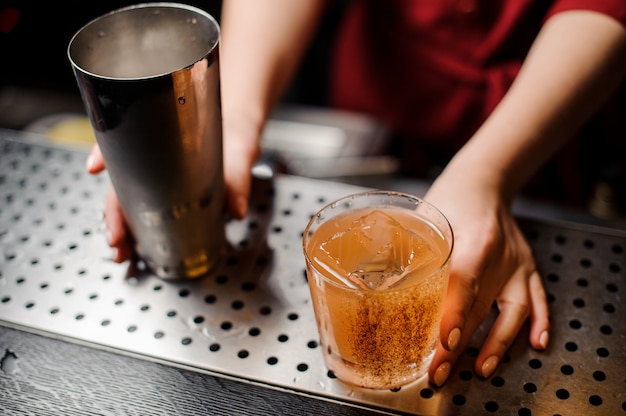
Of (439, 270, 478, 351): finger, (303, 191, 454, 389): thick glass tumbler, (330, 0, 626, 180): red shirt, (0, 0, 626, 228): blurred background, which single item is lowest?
(0, 0, 626, 228): blurred background

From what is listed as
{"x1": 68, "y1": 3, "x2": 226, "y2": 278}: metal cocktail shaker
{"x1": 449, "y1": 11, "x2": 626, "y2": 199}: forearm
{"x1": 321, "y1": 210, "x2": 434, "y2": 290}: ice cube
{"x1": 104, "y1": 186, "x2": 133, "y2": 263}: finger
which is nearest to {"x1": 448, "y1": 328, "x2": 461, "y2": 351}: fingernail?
{"x1": 321, "y1": 210, "x2": 434, "y2": 290}: ice cube

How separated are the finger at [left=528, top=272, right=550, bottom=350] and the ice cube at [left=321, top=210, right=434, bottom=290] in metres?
0.23

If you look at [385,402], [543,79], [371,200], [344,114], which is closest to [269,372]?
[385,402]

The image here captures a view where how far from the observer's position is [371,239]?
2.68ft

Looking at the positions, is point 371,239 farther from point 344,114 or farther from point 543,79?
point 344,114

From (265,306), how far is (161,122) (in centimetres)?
32

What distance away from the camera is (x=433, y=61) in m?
1.56

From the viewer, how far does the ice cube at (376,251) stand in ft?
2.56

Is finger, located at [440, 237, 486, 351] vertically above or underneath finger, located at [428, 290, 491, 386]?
above

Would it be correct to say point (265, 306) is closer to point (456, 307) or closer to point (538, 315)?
point (456, 307)

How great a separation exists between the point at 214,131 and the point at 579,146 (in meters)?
1.21

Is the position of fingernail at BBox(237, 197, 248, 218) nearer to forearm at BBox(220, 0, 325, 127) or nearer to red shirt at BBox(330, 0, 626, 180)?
forearm at BBox(220, 0, 325, 127)

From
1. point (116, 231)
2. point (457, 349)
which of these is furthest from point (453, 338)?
point (116, 231)

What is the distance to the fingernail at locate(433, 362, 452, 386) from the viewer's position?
2.72 ft
